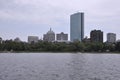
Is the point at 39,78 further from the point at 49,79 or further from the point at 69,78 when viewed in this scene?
the point at 69,78

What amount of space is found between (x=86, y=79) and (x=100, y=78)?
2.63 m

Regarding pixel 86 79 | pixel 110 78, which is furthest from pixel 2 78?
pixel 110 78

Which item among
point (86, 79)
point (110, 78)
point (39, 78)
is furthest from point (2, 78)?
point (110, 78)

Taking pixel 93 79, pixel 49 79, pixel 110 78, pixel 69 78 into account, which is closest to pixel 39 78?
pixel 49 79

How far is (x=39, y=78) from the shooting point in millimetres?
47719

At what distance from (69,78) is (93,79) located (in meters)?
3.86

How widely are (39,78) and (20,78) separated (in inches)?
117

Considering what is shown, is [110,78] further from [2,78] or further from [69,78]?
[2,78]

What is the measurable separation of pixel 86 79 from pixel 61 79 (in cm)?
399

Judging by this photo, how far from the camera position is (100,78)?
48.7 meters

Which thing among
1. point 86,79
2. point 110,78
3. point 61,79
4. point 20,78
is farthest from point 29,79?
point 110,78

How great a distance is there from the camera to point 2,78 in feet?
154

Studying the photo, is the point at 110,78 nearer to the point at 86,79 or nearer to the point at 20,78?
the point at 86,79

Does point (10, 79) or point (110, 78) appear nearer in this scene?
point (10, 79)
